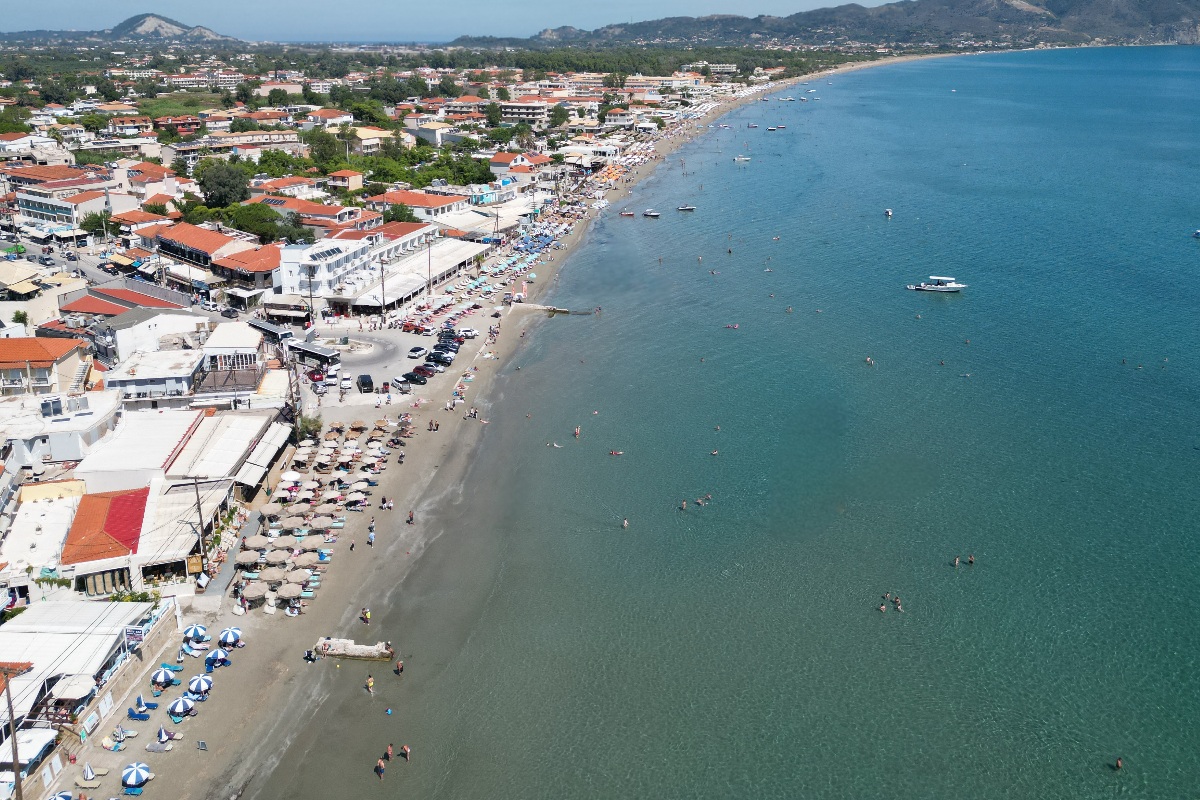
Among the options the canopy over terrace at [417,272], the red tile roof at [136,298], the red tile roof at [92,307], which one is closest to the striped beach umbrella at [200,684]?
the red tile roof at [92,307]

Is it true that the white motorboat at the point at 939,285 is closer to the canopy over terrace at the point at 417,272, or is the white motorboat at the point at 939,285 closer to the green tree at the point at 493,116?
the canopy over terrace at the point at 417,272

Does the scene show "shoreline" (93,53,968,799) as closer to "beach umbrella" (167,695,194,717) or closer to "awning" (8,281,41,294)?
"beach umbrella" (167,695,194,717)

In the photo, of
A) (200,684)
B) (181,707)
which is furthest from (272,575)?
(181,707)

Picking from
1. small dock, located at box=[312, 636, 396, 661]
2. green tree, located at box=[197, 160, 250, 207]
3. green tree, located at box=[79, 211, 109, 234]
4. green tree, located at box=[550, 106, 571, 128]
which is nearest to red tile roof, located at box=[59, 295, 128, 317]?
green tree, located at box=[79, 211, 109, 234]

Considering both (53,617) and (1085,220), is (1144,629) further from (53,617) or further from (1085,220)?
(1085,220)

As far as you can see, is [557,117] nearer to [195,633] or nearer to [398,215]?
[398,215]

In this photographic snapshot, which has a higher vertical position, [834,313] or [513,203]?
[513,203]

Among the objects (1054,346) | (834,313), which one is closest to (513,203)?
(834,313)
